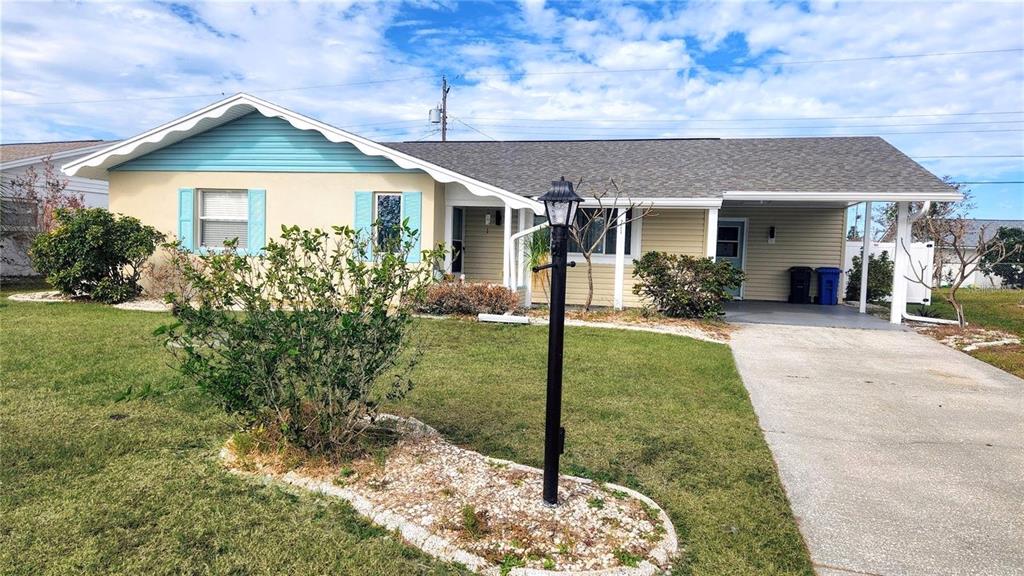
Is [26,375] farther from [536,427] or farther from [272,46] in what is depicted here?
[272,46]

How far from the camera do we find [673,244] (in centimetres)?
1344

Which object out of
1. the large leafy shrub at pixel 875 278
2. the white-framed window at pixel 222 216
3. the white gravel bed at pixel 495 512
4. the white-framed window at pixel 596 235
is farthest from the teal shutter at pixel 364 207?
the large leafy shrub at pixel 875 278

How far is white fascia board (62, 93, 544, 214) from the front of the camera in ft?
36.5

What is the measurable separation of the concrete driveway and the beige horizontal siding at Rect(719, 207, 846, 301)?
6845mm

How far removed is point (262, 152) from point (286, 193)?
0.94 meters

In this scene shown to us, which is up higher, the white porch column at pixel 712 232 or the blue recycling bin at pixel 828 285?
the white porch column at pixel 712 232

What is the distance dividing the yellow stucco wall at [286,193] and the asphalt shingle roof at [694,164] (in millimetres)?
1726

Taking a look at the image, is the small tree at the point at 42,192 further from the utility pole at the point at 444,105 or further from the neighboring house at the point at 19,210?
the utility pole at the point at 444,105

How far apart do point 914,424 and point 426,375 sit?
15.2ft

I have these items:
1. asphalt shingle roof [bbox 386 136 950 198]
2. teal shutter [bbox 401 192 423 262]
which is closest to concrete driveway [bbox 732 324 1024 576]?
asphalt shingle roof [bbox 386 136 950 198]

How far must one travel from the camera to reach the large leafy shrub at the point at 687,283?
10.9 meters

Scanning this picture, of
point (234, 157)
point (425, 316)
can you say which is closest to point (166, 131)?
point (234, 157)

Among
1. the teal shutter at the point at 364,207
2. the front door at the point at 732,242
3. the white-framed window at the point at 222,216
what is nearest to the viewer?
the teal shutter at the point at 364,207

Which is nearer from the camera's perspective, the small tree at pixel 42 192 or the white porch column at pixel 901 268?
the white porch column at pixel 901 268
